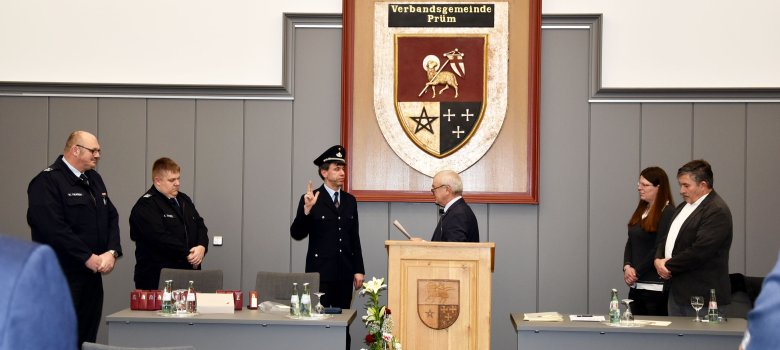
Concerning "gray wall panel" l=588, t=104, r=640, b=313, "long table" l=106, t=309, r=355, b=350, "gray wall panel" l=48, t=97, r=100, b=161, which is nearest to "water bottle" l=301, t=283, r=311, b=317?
"long table" l=106, t=309, r=355, b=350

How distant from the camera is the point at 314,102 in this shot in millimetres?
6828

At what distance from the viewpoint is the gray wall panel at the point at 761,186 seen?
656 cm

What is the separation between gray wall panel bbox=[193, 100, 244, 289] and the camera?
6.82 metres

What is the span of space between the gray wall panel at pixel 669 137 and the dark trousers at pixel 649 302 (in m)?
1.22

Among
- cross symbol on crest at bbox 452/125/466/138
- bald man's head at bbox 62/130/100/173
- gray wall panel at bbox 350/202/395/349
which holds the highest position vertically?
cross symbol on crest at bbox 452/125/466/138

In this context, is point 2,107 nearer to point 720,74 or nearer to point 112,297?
point 112,297

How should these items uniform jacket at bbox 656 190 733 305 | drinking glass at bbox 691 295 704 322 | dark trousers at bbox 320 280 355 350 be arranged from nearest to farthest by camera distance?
drinking glass at bbox 691 295 704 322 < uniform jacket at bbox 656 190 733 305 < dark trousers at bbox 320 280 355 350

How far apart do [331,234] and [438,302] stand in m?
1.40

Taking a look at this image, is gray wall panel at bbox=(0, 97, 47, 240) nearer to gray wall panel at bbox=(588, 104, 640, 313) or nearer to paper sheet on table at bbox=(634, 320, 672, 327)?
gray wall panel at bbox=(588, 104, 640, 313)

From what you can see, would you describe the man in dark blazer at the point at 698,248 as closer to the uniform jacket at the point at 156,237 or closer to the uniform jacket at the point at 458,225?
the uniform jacket at the point at 458,225

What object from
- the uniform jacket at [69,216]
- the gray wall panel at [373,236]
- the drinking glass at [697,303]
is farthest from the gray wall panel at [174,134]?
the drinking glass at [697,303]

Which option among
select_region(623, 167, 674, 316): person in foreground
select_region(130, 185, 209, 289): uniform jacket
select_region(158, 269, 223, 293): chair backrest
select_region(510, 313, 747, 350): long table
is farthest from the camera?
select_region(130, 185, 209, 289): uniform jacket

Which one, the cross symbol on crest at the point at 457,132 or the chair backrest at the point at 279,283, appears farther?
the cross symbol on crest at the point at 457,132

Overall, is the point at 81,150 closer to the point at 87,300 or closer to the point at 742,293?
the point at 87,300
